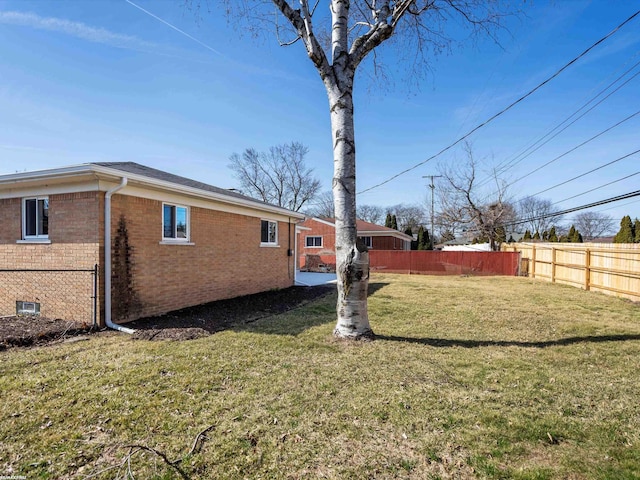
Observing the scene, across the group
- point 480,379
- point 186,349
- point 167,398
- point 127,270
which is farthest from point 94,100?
→ point 480,379

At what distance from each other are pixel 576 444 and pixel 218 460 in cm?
278

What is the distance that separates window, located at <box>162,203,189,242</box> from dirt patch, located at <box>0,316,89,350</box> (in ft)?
8.15

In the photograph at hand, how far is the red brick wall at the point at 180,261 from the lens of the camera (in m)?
6.52

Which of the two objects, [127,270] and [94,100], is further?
[94,100]

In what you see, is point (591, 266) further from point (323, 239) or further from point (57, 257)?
point (323, 239)

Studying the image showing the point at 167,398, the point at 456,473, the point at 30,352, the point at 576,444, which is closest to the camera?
the point at 456,473

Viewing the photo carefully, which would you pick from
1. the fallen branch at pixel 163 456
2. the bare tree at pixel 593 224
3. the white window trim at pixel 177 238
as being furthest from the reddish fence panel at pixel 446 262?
the bare tree at pixel 593 224

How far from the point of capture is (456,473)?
225 centimetres

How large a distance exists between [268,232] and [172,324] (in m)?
5.84

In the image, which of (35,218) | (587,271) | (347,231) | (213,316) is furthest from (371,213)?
(347,231)

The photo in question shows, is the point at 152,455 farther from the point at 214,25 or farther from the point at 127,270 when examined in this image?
the point at 214,25

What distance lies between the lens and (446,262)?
62.3 ft

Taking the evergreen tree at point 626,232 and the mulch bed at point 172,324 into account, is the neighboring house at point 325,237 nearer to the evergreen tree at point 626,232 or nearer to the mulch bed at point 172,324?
the mulch bed at point 172,324

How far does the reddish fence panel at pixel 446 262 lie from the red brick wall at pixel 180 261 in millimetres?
10298
